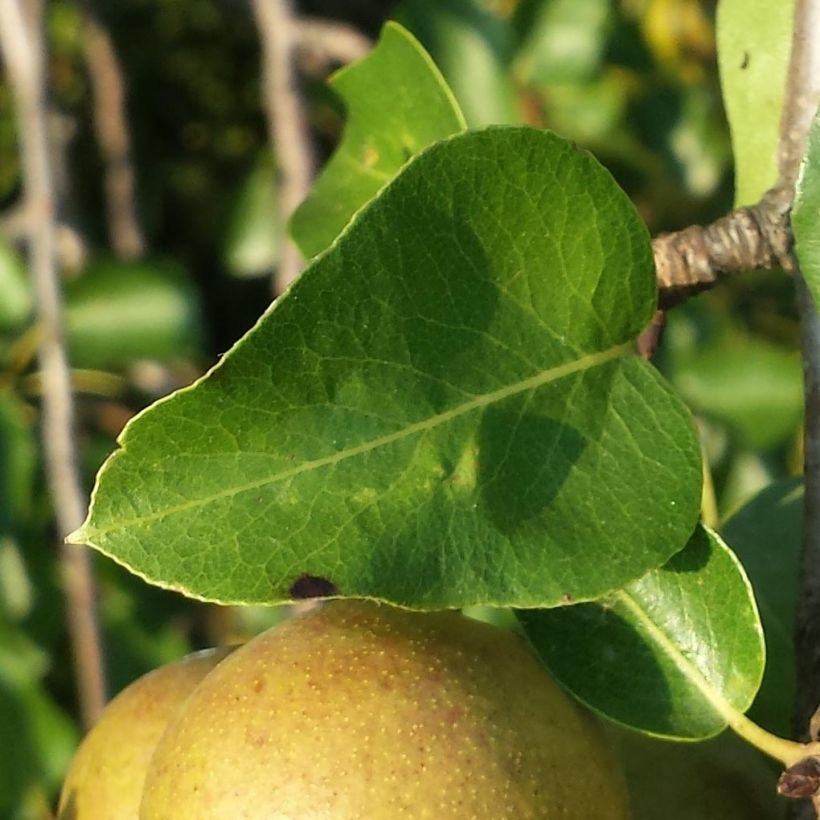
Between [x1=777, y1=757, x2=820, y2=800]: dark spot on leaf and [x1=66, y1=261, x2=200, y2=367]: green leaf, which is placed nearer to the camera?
[x1=777, y1=757, x2=820, y2=800]: dark spot on leaf

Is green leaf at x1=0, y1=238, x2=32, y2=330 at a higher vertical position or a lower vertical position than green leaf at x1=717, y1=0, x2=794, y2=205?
lower

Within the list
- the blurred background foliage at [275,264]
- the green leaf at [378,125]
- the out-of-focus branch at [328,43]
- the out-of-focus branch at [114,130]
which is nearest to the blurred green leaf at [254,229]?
the blurred background foliage at [275,264]

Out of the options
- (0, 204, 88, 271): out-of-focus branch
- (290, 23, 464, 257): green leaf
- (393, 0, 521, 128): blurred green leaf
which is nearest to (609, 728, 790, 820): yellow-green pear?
(290, 23, 464, 257): green leaf

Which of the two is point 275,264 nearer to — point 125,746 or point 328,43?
point 328,43

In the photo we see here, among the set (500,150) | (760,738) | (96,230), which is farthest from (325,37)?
(760,738)

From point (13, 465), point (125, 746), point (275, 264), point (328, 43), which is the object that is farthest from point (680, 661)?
point (275, 264)

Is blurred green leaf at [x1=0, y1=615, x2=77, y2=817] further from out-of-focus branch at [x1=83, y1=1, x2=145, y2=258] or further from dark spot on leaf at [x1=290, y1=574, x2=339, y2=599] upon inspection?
dark spot on leaf at [x1=290, y1=574, x2=339, y2=599]

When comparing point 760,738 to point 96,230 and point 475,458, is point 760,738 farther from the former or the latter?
point 96,230

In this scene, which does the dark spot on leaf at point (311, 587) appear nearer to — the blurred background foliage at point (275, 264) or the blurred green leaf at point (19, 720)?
the blurred background foliage at point (275, 264)
